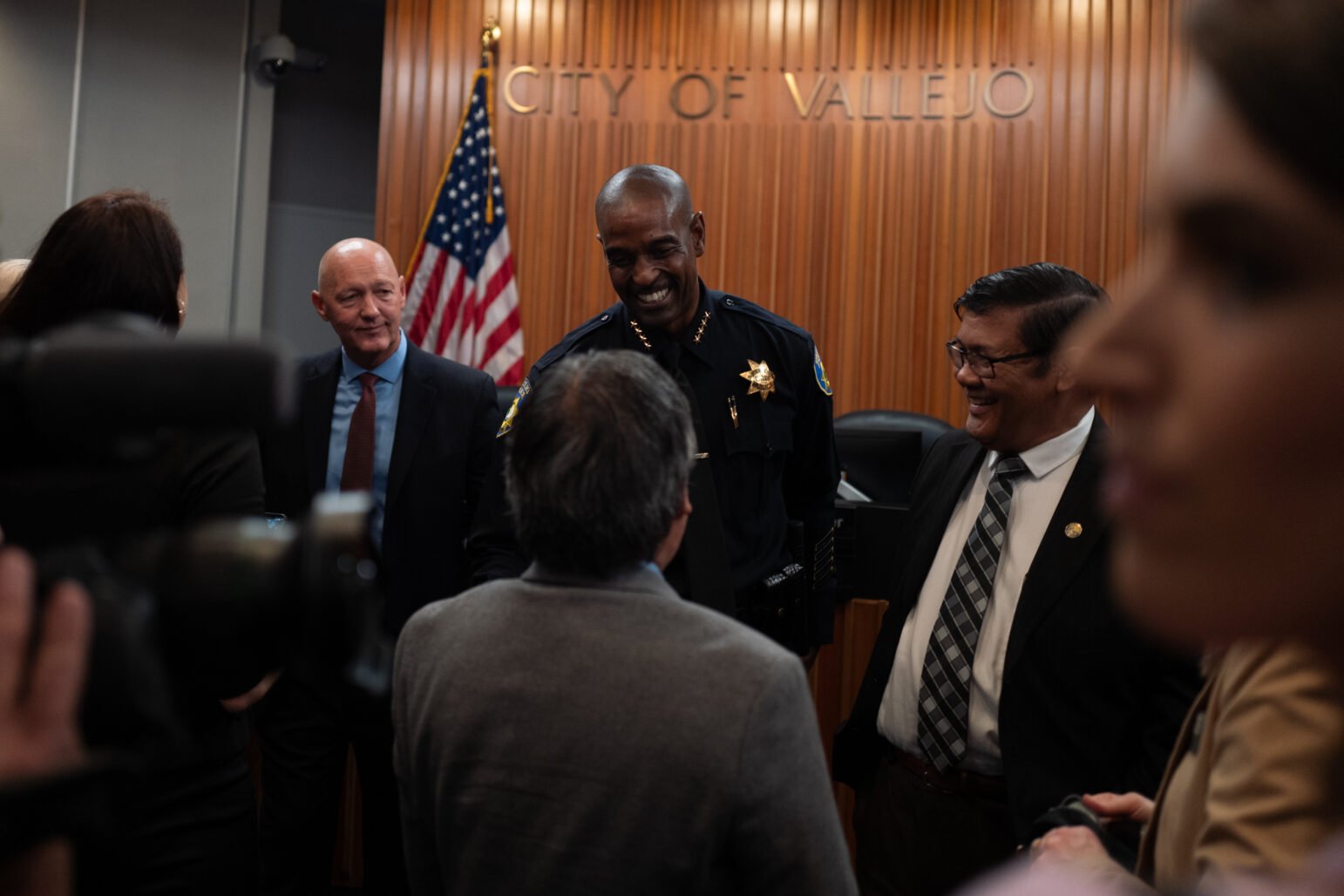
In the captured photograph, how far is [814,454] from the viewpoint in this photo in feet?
9.82

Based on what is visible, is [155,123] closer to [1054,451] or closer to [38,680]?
[1054,451]

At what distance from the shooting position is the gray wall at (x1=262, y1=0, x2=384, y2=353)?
298 inches

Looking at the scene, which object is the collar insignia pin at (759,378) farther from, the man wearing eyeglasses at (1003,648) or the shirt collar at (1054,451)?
the shirt collar at (1054,451)

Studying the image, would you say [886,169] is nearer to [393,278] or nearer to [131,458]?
[393,278]

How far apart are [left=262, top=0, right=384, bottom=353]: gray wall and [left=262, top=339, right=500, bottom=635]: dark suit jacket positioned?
4579mm

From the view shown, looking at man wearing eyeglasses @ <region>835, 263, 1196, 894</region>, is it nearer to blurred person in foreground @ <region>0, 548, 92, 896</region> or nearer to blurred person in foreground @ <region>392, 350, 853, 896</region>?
blurred person in foreground @ <region>392, 350, 853, 896</region>

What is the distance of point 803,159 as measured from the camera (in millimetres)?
6371

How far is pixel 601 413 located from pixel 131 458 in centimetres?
97

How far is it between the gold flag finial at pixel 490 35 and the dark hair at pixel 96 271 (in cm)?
493

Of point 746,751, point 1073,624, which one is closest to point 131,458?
point 746,751

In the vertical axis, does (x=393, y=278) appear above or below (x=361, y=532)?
above

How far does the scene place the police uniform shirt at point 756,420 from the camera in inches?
109

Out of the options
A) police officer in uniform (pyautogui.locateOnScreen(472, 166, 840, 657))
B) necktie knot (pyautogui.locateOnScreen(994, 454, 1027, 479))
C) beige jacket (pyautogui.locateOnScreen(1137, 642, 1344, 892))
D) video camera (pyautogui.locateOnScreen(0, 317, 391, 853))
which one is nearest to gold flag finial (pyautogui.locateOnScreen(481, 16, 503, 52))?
police officer in uniform (pyautogui.locateOnScreen(472, 166, 840, 657))

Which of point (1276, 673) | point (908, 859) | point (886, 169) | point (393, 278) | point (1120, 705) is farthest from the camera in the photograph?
point (886, 169)
